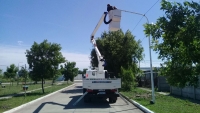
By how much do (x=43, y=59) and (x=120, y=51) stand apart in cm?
1205

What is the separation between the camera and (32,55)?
22531 mm

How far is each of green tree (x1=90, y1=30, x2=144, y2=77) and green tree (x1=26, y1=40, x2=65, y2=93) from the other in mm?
9218

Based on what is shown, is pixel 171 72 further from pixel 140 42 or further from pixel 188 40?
pixel 140 42

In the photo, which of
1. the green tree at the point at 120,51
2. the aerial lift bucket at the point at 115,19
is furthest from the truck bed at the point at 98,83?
the green tree at the point at 120,51

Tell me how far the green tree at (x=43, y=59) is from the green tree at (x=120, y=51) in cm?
922

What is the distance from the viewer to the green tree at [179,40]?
4756mm

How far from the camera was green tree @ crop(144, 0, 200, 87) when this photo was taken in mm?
4756

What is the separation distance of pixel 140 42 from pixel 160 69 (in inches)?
1043

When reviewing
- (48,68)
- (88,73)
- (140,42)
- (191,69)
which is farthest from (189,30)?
(140,42)

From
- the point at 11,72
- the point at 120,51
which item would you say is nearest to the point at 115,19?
the point at 120,51

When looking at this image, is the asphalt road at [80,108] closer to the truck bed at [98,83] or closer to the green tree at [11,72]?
the truck bed at [98,83]

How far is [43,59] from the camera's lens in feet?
73.8

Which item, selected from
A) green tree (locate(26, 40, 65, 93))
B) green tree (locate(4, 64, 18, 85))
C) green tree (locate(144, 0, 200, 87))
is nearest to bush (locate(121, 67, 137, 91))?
green tree (locate(26, 40, 65, 93))

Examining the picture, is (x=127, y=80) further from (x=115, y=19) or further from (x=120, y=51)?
(x=115, y=19)
